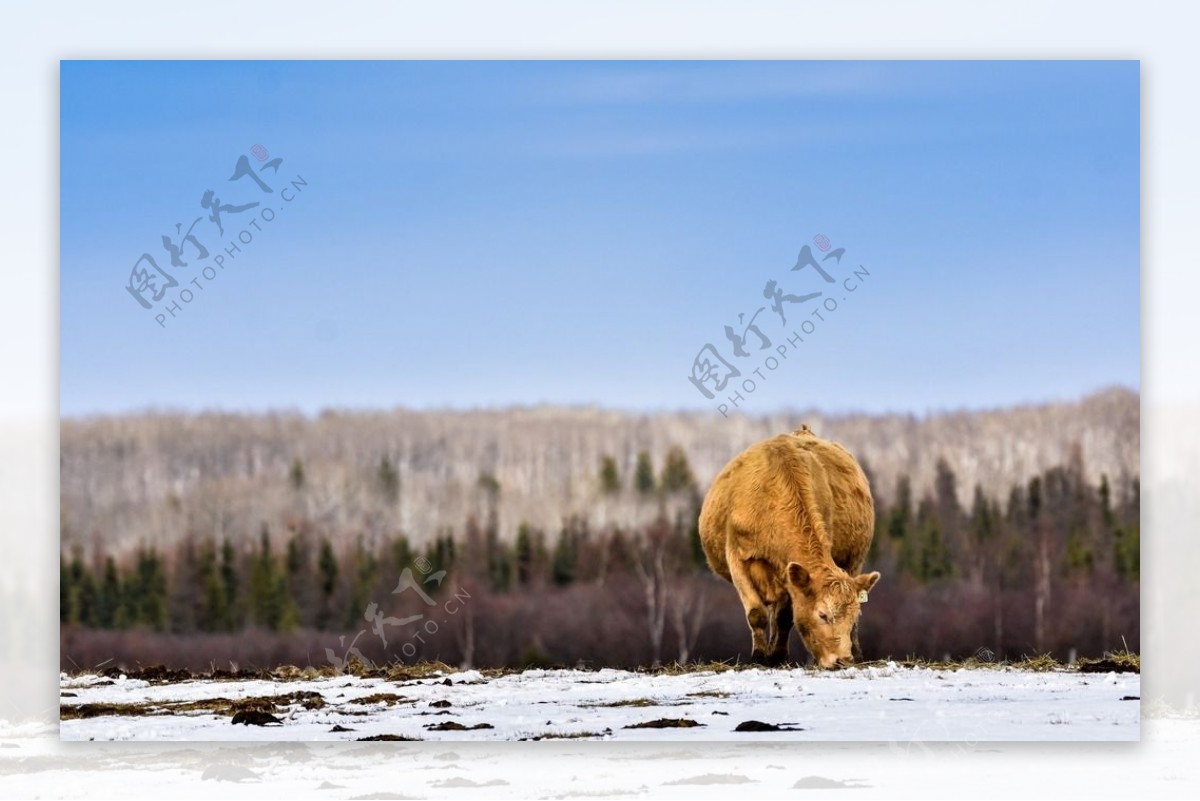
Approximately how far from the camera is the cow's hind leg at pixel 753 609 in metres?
12.4

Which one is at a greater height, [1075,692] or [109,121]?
[109,121]

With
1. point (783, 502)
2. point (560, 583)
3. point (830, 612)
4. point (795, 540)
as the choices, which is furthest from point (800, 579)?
point (560, 583)

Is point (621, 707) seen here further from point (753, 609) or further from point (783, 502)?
point (783, 502)

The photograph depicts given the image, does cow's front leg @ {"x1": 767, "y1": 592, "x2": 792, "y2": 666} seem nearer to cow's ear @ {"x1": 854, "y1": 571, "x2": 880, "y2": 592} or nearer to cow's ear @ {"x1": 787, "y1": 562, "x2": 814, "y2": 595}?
cow's ear @ {"x1": 787, "y1": 562, "x2": 814, "y2": 595}

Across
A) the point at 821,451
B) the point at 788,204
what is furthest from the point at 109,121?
the point at 821,451

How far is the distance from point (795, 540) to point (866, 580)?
800mm

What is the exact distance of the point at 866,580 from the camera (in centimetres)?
1210

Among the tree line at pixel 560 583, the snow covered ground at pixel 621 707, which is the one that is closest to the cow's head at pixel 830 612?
the tree line at pixel 560 583

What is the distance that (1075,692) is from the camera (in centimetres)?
1159

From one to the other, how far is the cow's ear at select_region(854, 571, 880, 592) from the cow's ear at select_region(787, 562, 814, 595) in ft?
1.16

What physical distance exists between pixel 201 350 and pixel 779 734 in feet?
14.1

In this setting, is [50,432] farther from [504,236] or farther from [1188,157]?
[1188,157]

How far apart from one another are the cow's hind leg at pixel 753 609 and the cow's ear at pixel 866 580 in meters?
0.74

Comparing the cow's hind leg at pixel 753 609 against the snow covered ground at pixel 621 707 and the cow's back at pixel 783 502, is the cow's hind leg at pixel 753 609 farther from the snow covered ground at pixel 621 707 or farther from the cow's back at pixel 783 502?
the snow covered ground at pixel 621 707
